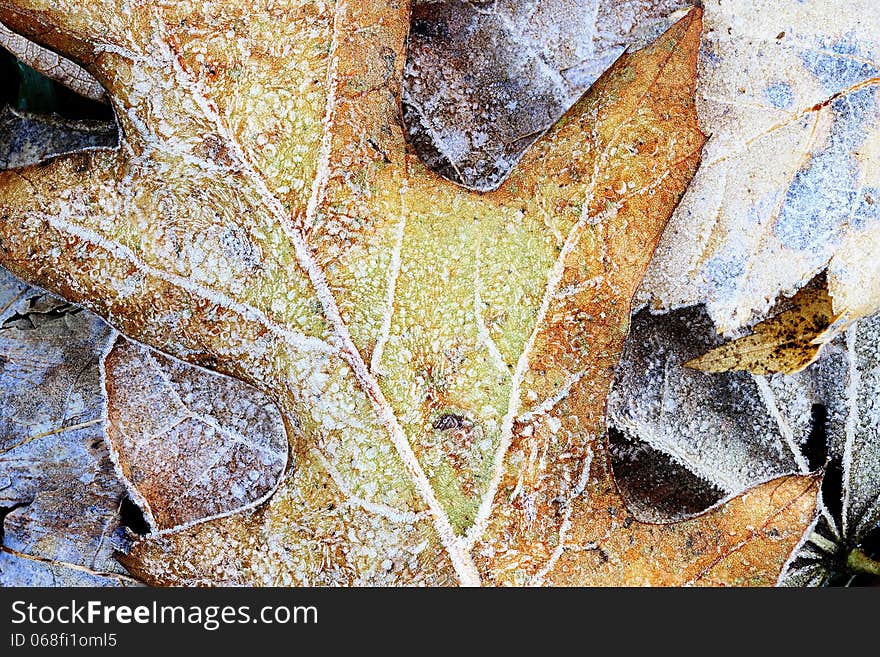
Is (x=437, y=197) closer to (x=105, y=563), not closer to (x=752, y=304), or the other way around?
(x=752, y=304)

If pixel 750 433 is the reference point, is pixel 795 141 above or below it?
above

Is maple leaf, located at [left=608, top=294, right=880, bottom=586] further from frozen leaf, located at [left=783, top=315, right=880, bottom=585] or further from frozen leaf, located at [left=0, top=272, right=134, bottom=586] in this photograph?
frozen leaf, located at [left=0, top=272, right=134, bottom=586]

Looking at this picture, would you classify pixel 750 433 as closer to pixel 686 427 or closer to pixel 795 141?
pixel 686 427

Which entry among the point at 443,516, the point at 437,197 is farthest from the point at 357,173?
the point at 443,516

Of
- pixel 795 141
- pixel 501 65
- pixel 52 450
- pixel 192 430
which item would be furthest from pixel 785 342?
pixel 52 450

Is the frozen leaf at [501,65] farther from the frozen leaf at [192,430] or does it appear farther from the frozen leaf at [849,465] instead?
the frozen leaf at [849,465]
